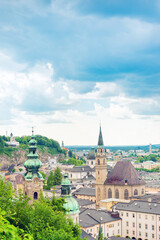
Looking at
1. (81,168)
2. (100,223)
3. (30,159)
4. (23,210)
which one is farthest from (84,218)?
(81,168)

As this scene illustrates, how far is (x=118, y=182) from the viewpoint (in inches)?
3826

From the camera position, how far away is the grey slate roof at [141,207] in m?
74.0

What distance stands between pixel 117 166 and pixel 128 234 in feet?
93.3

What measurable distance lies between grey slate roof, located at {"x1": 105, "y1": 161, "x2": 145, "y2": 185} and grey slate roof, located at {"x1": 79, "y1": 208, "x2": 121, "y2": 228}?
2150cm

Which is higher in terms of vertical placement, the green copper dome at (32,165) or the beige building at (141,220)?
the green copper dome at (32,165)

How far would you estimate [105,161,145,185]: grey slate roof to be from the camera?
315 ft

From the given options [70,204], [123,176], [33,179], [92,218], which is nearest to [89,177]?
[123,176]

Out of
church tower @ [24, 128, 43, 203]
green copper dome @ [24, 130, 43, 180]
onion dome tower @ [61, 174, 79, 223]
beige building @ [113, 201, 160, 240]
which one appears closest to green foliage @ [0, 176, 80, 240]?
onion dome tower @ [61, 174, 79, 223]

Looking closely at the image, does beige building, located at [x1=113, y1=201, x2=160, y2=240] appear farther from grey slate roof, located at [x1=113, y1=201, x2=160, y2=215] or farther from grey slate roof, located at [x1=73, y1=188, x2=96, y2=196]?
grey slate roof, located at [x1=73, y1=188, x2=96, y2=196]

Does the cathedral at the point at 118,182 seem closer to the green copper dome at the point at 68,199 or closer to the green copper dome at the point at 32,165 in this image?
the green copper dome at the point at 68,199

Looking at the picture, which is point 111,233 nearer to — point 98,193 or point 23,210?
point 98,193

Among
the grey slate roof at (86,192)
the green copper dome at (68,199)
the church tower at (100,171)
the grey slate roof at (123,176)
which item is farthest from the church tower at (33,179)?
the grey slate roof at (86,192)

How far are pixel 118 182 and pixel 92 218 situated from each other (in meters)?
27.8

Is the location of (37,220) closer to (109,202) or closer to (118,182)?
(109,202)
